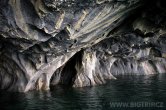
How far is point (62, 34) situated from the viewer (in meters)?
17.8

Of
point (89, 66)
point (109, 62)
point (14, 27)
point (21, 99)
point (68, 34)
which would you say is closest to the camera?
point (14, 27)

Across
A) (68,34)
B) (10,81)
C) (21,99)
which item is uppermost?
(68,34)

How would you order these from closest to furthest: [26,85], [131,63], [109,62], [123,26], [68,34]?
[68,34]
[123,26]
[26,85]
[109,62]
[131,63]

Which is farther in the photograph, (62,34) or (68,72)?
(68,72)

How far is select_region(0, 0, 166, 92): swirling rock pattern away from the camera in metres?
15.4

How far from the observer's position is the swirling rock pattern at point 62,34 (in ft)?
50.5

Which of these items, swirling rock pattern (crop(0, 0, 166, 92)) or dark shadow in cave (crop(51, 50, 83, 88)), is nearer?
swirling rock pattern (crop(0, 0, 166, 92))

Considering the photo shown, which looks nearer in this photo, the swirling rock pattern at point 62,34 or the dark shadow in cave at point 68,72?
the swirling rock pattern at point 62,34

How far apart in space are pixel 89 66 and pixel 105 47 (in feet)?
9.97

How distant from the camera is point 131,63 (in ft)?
142

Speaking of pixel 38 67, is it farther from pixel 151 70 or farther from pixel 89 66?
pixel 151 70

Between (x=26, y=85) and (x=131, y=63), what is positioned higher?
(x=131, y=63)

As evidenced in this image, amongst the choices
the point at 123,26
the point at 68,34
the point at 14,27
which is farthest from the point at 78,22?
the point at 123,26

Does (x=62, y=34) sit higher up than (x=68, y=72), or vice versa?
(x=62, y=34)
